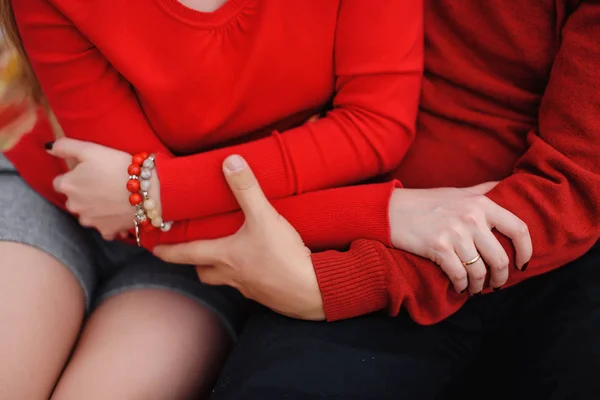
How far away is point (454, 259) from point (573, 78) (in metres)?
0.27

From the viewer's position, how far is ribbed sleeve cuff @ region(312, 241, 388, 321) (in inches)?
27.7

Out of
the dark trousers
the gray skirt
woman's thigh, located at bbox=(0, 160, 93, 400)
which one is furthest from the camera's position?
the gray skirt

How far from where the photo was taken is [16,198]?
0.88 meters

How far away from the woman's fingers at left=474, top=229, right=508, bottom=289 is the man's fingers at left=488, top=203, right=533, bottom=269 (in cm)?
2

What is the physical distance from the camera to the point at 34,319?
78cm

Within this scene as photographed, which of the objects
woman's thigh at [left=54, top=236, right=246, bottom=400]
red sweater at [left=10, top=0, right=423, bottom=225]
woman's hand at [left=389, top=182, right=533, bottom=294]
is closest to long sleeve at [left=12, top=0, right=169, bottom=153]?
red sweater at [left=10, top=0, right=423, bottom=225]

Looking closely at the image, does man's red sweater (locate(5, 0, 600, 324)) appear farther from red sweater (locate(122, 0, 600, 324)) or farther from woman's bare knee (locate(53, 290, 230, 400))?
woman's bare knee (locate(53, 290, 230, 400))

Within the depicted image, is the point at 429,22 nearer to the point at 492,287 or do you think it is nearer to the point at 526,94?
the point at 526,94

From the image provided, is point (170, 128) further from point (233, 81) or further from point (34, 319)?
point (34, 319)

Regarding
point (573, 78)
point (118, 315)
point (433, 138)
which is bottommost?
point (118, 315)

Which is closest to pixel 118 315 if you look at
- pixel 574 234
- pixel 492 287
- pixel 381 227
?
pixel 381 227

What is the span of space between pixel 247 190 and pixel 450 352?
1.14 feet

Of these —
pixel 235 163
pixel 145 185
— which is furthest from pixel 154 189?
pixel 235 163

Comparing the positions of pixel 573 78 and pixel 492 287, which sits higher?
pixel 573 78
